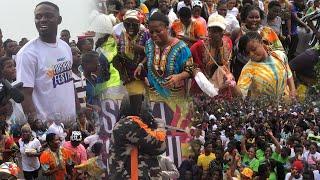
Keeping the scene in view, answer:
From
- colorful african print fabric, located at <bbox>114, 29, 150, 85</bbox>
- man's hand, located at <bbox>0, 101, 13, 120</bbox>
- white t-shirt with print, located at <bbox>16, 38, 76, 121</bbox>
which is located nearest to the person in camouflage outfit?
white t-shirt with print, located at <bbox>16, 38, 76, 121</bbox>

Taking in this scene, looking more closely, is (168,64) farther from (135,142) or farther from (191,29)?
(191,29)

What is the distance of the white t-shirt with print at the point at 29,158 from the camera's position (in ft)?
21.5

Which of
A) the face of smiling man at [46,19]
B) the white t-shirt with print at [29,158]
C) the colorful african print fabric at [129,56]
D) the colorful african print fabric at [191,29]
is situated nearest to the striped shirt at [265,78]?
the colorful african print fabric at [129,56]

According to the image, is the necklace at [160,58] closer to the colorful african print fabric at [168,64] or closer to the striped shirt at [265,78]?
the colorful african print fabric at [168,64]

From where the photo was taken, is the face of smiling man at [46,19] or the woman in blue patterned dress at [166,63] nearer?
the face of smiling man at [46,19]

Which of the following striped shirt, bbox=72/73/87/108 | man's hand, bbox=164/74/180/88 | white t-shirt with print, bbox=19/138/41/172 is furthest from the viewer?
white t-shirt with print, bbox=19/138/41/172

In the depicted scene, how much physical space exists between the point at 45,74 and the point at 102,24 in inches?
33.9

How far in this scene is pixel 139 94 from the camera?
16.5 ft

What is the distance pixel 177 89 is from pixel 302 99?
1.28m

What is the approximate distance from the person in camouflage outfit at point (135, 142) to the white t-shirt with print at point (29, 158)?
6.07 feet

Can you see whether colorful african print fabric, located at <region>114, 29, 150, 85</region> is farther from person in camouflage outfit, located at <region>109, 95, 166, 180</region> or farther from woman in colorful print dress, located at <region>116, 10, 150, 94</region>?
person in camouflage outfit, located at <region>109, 95, 166, 180</region>

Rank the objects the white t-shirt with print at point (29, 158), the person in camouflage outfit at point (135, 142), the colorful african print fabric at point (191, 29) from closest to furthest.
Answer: the person in camouflage outfit at point (135, 142)
the white t-shirt with print at point (29, 158)
the colorful african print fabric at point (191, 29)

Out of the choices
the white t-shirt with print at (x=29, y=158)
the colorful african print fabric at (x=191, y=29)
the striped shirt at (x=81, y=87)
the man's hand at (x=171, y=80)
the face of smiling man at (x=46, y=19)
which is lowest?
the white t-shirt with print at (x=29, y=158)

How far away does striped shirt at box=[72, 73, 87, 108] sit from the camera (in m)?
5.41
